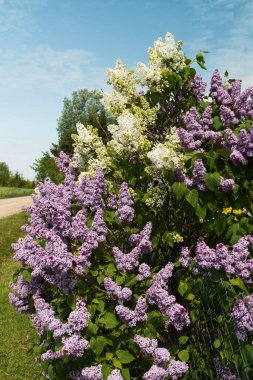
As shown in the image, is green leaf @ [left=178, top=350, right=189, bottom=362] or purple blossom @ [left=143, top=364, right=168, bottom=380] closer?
purple blossom @ [left=143, top=364, right=168, bottom=380]

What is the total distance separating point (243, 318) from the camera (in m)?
3.14

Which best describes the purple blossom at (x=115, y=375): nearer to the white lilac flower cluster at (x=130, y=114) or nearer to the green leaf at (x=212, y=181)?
the green leaf at (x=212, y=181)

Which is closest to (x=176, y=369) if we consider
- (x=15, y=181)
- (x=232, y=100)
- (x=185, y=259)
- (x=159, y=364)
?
(x=159, y=364)

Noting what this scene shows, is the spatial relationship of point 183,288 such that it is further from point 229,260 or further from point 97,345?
point 97,345

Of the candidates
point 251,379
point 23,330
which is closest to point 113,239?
point 251,379

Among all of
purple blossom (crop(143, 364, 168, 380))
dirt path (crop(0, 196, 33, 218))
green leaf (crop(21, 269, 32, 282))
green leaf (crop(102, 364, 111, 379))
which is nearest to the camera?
purple blossom (crop(143, 364, 168, 380))

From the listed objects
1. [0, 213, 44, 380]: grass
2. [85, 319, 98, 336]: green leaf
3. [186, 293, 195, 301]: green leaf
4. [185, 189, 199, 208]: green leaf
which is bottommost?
[0, 213, 44, 380]: grass

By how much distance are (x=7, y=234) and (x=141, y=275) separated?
10583 mm

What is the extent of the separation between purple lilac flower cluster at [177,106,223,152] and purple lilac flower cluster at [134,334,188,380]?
159 centimetres

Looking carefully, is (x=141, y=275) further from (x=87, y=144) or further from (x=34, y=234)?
(x=87, y=144)

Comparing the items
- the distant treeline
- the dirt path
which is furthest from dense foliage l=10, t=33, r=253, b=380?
the distant treeline

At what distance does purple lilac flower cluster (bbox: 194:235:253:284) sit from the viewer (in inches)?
134

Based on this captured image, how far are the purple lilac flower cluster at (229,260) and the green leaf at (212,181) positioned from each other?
0.43 metres

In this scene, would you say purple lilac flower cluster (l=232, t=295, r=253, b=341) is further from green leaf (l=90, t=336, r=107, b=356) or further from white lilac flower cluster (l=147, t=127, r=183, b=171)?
white lilac flower cluster (l=147, t=127, r=183, b=171)
